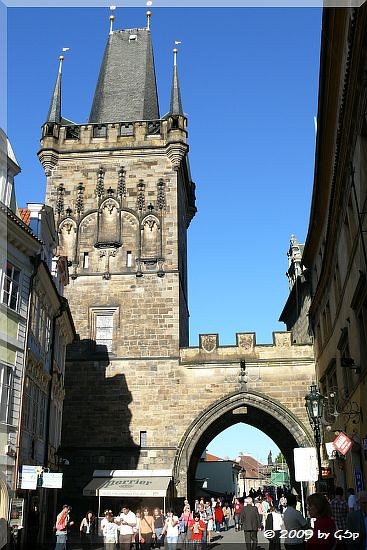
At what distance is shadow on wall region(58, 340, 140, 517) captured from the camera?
23.0 metres

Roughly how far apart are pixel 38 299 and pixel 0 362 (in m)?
3.36

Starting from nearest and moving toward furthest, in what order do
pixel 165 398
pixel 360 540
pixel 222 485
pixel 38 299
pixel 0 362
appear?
pixel 360 540 → pixel 0 362 → pixel 38 299 → pixel 165 398 → pixel 222 485

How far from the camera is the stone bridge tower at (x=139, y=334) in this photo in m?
23.4

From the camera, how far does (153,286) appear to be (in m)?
25.5

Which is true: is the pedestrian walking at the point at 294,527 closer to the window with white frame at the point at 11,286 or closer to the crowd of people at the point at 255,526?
the crowd of people at the point at 255,526

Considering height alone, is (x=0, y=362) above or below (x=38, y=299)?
below

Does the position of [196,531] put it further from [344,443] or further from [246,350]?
[246,350]

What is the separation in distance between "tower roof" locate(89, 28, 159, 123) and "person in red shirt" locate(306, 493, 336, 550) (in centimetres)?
2637

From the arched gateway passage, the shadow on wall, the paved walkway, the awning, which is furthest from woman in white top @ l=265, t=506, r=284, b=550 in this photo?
the shadow on wall

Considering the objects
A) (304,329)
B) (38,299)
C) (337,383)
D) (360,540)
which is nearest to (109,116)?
(304,329)

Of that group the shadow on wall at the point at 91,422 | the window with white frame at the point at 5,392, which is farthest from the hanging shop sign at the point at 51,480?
the shadow on wall at the point at 91,422

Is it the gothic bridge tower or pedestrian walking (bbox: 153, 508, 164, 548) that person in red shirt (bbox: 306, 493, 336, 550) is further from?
the gothic bridge tower

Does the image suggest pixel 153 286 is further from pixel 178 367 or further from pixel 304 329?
pixel 304 329

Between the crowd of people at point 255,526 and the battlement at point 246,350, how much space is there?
5814 mm
